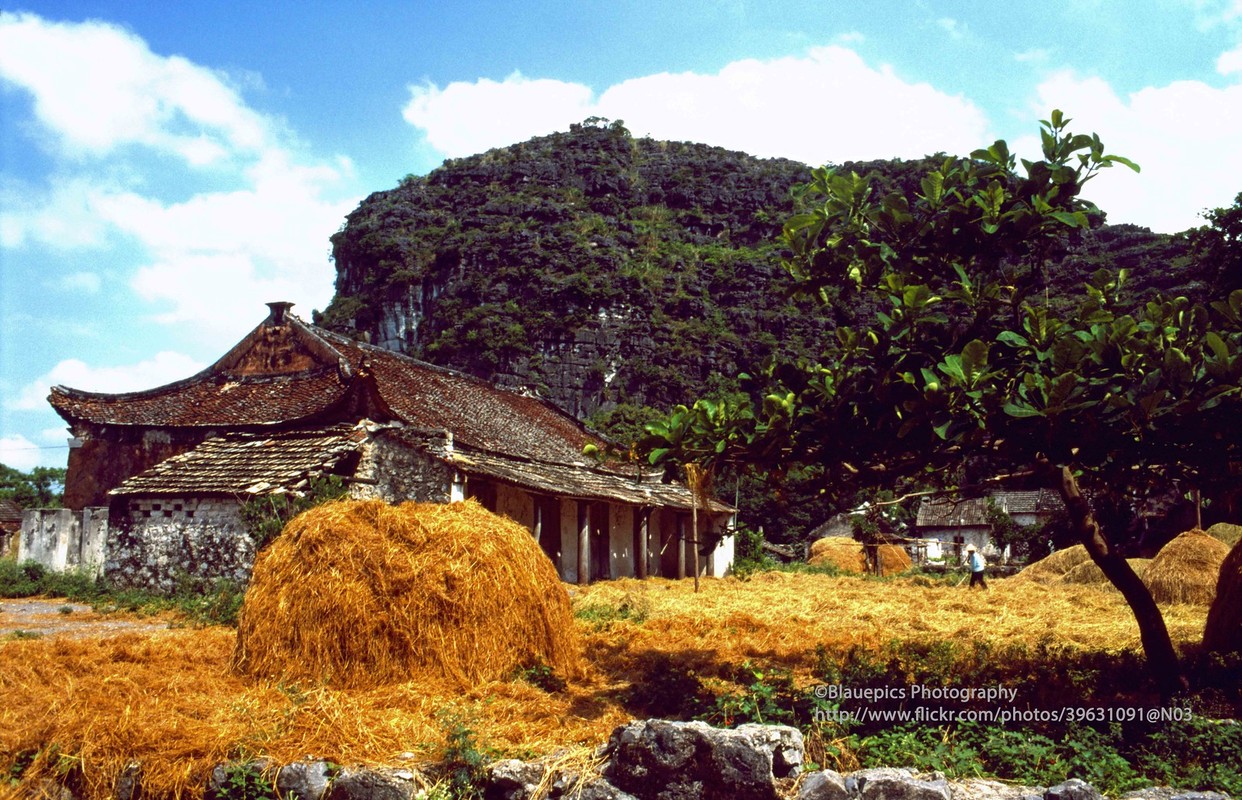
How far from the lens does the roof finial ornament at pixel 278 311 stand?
2275 cm

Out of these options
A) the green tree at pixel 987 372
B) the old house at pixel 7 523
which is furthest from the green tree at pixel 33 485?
the green tree at pixel 987 372

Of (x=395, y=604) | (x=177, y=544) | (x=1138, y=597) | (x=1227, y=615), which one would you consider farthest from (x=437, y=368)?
(x=1138, y=597)

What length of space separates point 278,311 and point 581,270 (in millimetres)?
62145

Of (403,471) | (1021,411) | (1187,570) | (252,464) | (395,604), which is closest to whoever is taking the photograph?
(1021,411)

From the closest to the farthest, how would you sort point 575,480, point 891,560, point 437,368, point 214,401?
point 214,401
point 575,480
point 437,368
point 891,560

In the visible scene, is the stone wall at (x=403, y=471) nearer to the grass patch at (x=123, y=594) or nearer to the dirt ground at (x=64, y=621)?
the grass patch at (x=123, y=594)

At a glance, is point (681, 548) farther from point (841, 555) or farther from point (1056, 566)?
point (1056, 566)

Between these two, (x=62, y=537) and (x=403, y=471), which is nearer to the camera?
(x=403, y=471)

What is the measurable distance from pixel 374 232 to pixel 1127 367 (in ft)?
300

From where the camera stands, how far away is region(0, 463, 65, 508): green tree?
67.2 meters

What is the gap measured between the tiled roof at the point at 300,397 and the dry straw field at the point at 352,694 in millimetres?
8741

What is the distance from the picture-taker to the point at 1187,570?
599 inches

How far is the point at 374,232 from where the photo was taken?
9131 centimetres

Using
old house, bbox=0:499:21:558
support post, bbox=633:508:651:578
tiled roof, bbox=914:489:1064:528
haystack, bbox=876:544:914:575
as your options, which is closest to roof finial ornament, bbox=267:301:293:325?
support post, bbox=633:508:651:578
